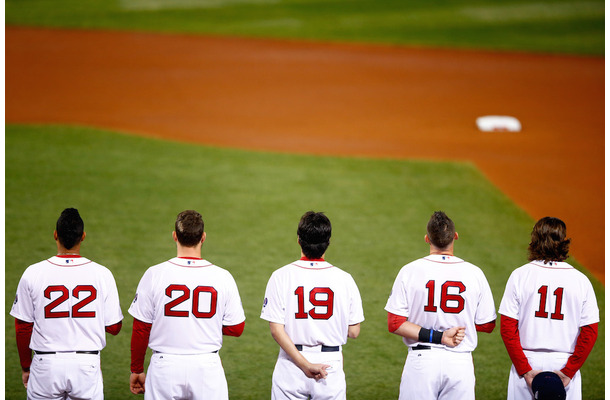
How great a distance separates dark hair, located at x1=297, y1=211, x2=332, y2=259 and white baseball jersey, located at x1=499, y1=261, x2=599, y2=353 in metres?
1.01

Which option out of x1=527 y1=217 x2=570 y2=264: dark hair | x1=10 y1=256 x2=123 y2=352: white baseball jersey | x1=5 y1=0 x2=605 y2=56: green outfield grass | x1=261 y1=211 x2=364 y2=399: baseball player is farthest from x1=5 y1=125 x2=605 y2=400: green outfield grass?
x1=5 y1=0 x2=605 y2=56: green outfield grass

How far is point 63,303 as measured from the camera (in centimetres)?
384

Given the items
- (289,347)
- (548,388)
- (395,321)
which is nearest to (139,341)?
(289,347)

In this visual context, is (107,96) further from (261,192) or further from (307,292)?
(307,292)

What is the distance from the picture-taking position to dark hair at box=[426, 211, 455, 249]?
12.8ft

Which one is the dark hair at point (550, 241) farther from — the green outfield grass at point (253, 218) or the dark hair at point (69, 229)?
the dark hair at point (69, 229)

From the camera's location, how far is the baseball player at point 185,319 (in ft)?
12.4

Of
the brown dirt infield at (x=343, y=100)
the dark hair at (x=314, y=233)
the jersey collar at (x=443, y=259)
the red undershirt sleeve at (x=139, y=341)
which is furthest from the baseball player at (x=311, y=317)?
the brown dirt infield at (x=343, y=100)

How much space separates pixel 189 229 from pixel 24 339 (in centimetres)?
105

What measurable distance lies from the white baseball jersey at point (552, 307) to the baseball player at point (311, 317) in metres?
0.90

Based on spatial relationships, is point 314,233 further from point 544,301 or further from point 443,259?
point 544,301

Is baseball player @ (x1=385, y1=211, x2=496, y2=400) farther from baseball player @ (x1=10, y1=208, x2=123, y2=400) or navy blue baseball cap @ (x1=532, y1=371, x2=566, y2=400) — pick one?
baseball player @ (x1=10, y1=208, x2=123, y2=400)

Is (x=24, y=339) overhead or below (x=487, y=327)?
below

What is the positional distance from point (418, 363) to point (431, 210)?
549cm
